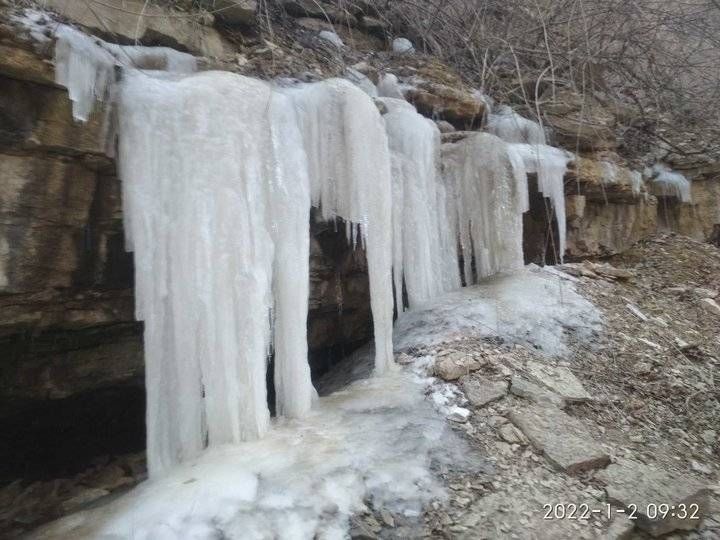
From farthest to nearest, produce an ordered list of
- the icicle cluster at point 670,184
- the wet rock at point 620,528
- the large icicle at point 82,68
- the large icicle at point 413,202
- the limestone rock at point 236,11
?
1. the icicle cluster at point 670,184
2. the large icicle at point 413,202
3. the limestone rock at point 236,11
4. the large icicle at point 82,68
5. the wet rock at point 620,528

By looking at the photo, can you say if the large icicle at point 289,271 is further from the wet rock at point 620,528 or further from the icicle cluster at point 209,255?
the wet rock at point 620,528

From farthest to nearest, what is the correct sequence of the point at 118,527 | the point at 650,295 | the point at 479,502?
the point at 650,295, the point at 479,502, the point at 118,527

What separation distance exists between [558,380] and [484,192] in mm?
2039

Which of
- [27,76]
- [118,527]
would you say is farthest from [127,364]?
[27,76]

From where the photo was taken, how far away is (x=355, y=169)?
3.53 m

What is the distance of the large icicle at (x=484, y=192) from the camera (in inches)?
184

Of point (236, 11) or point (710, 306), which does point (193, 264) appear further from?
point (710, 306)

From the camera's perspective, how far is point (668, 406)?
3271mm

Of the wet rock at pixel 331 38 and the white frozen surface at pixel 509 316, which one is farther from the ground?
the wet rock at pixel 331 38

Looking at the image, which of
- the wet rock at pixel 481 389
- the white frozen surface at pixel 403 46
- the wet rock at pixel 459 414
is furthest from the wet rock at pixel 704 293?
the white frozen surface at pixel 403 46

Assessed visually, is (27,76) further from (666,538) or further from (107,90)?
(666,538)

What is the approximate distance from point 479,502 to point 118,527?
1567mm

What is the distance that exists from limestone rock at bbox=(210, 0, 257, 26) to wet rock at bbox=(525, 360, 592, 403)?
11.6 feet

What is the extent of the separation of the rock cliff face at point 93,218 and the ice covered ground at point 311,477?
4.34ft
